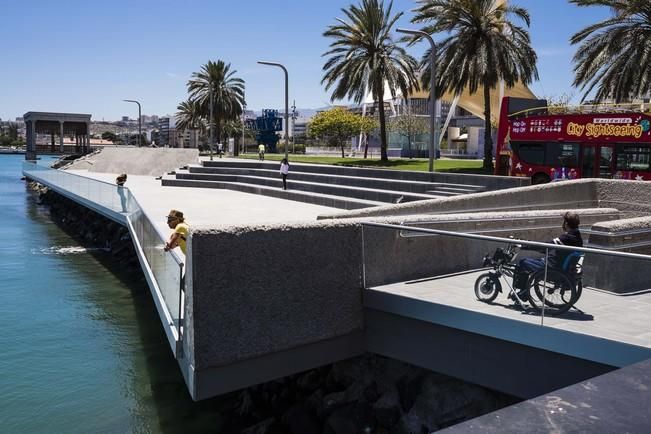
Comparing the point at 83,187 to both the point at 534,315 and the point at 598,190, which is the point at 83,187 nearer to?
the point at 598,190

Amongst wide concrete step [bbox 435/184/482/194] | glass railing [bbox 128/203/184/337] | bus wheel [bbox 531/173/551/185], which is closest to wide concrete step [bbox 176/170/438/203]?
wide concrete step [bbox 435/184/482/194]

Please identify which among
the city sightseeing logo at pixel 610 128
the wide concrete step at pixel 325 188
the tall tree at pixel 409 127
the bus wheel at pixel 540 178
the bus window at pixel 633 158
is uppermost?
the tall tree at pixel 409 127

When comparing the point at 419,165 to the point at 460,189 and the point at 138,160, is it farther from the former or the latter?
the point at 138,160

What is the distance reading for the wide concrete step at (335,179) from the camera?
72.8 feet

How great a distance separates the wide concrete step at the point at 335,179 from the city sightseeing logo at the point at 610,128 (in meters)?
5.44

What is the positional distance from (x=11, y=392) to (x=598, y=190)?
1407 cm

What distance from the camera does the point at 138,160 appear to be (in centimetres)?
4744

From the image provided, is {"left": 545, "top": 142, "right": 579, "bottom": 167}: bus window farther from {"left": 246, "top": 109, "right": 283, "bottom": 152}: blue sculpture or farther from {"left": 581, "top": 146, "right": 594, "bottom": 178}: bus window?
{"left": 246, "top": 109, "right": 283, "bottom": 152}: blue sculpture

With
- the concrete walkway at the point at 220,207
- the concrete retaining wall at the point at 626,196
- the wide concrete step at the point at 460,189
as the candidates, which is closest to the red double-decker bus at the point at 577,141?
the wide concrete step at the point at 460,189

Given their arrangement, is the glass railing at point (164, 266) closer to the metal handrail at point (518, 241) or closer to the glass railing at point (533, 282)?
the glass railing at point (533, 282)

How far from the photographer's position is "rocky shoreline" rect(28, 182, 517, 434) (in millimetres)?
7453

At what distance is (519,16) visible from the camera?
30219 mm

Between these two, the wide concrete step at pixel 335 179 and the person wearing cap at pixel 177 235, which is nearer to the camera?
the person wearing cap at pixel 177 235

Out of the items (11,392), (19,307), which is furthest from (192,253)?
(19,307)
